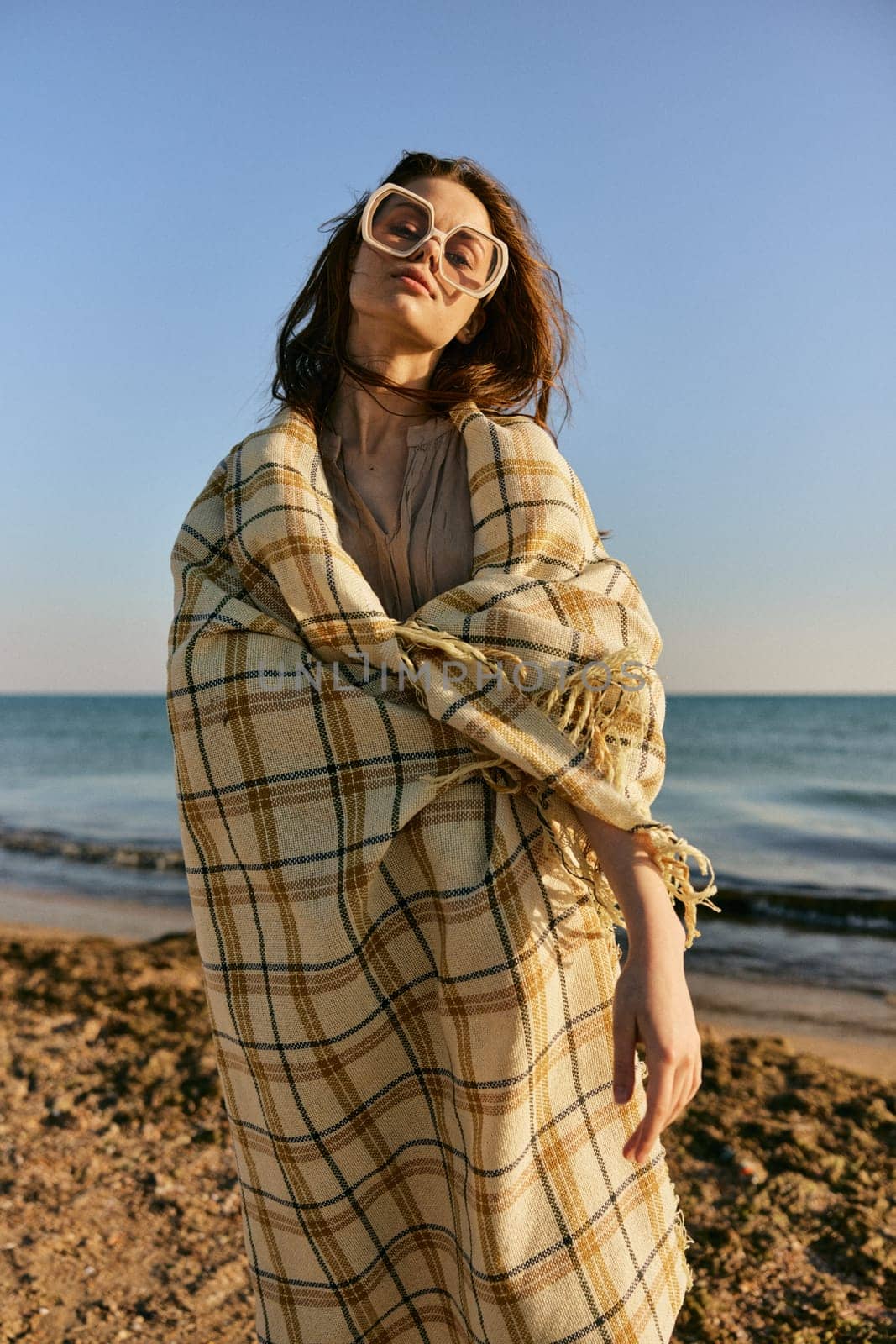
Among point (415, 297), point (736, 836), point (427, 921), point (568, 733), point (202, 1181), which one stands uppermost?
point (415, 297)

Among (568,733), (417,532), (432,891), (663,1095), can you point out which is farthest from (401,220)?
(663,1095)

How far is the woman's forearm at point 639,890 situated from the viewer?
1235 millimetres

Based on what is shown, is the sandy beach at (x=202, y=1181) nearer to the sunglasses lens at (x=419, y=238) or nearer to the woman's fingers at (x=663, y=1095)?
the woman's fingers at (x=663, y=1095)

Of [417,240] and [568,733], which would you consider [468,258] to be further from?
[568,733]

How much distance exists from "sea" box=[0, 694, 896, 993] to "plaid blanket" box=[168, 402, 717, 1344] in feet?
10.2

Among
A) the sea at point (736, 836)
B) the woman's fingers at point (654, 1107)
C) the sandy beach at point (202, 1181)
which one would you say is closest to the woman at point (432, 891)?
the woman's fingers at point (654, 1107)

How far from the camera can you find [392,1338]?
1.48 m

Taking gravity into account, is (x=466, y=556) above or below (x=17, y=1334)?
above

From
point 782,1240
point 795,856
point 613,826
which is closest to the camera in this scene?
point 613,826

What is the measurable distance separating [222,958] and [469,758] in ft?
1.68

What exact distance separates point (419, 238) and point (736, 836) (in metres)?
11.2

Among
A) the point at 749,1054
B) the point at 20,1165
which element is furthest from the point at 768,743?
the point at 20,1165

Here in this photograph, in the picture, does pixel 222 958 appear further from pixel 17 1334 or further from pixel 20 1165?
pixel 20 1165

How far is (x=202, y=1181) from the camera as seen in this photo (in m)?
2.87
